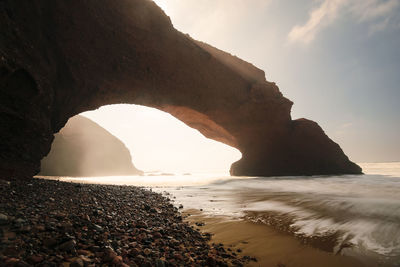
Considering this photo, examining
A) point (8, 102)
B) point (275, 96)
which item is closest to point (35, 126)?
point (8, 102)

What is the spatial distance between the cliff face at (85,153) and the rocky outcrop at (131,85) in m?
27.7

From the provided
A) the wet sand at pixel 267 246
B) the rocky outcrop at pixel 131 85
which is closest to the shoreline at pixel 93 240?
the wet sand at pixel 267 246

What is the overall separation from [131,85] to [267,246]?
13251 millimetres

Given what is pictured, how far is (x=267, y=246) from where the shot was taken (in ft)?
8.44

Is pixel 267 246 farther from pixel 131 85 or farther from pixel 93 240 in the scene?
pixel 131 85

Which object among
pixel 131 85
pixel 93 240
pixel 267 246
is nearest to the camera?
pixel 93 240

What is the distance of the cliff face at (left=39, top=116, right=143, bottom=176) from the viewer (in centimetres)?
3381

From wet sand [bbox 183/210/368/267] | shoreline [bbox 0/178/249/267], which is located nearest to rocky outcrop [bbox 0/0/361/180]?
shoreline [bbox 0/178/249/267]

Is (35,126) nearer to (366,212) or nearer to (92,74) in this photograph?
(92,74)

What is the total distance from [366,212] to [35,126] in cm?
1038

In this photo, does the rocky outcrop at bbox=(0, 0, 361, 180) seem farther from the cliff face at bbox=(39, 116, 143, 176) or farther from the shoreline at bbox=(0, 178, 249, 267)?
the cliff face at bbox=(39, 116, 143, 176)

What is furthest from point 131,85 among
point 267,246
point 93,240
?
point 267,246

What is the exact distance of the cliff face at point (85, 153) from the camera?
33812 mm

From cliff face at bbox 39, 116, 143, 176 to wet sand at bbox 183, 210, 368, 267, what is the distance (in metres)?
37.5
